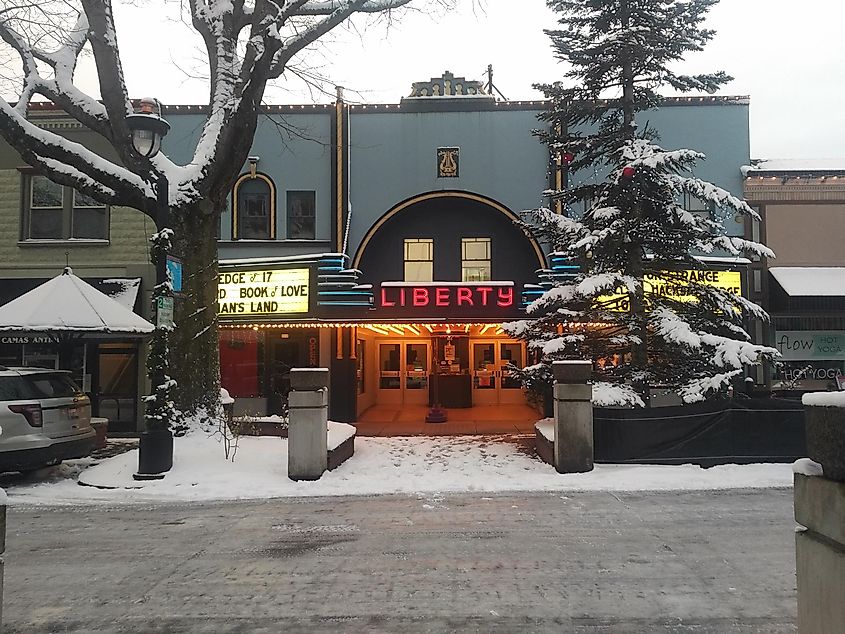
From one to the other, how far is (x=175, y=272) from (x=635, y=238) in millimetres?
8051

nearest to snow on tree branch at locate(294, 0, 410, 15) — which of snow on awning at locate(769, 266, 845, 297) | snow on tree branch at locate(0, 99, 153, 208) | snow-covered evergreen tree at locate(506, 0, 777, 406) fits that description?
snow-covered evergreen tree at locate(506, 0, 777, 406)

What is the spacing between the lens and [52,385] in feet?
32.6

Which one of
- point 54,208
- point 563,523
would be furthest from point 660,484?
point 54,208

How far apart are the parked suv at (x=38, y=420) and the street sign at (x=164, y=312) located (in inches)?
71.6

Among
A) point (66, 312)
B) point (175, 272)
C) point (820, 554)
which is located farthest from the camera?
point (66, 312)

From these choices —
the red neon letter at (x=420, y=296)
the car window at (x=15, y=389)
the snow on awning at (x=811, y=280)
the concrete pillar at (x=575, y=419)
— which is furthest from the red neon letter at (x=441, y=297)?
the car window at (x=15, y=389)

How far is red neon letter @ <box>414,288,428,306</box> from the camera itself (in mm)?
15570

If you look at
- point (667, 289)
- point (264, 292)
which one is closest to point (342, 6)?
point (264, 292)

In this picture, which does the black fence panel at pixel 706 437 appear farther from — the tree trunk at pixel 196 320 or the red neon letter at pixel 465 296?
the tree trunk at pixel 196 320

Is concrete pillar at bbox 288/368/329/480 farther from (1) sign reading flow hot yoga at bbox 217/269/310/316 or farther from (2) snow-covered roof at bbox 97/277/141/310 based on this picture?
(2) snow-covered roof at bbox 97/277/141/310

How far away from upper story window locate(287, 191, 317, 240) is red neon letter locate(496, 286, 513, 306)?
5.51 meters

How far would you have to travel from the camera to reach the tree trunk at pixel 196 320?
11531mm

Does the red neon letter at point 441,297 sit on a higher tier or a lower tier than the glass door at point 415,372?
higher

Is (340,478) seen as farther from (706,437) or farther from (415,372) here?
(415,372)
